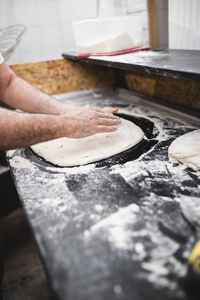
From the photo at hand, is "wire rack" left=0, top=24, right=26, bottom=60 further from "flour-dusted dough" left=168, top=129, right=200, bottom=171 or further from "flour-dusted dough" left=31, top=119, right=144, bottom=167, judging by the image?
"flour-dusted dough" left=168, top=129, right=200, bottom=171

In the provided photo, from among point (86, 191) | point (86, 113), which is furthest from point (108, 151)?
point (86, 191)

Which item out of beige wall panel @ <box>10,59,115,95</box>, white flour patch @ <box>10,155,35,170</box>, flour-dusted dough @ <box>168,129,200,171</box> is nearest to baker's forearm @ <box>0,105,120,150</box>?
white flour patch @ <box>10,155,35,170</box>

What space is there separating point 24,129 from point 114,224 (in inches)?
21.7

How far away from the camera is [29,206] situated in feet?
2.67

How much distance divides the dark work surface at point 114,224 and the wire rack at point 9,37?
117 centimetres

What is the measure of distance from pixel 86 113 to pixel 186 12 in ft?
3.12

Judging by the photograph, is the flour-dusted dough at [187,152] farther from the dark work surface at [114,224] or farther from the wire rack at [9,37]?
the wire rack at [9,37]

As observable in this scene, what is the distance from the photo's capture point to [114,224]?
2.28ft

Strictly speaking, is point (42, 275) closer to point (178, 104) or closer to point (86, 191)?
point (86, 191)

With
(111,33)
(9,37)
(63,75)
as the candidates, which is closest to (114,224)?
(111,33)

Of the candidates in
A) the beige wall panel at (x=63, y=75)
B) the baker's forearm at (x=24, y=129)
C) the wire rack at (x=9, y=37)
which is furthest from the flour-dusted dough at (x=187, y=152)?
the wire rack at (x=9, y=37)

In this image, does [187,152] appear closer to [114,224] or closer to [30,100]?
[114,224]

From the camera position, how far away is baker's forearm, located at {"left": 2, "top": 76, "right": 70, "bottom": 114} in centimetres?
145

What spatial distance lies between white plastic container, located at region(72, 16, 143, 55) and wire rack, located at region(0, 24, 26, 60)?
606mm
